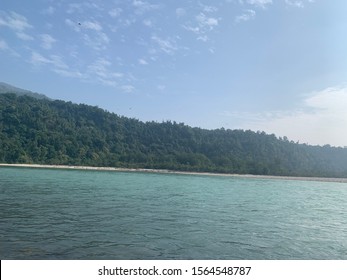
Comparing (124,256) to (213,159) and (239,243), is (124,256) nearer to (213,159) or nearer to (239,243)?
(239,243)

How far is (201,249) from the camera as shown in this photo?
13.4 meters

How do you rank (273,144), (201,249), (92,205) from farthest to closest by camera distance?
(273,144) < (92,205) < (201,249)

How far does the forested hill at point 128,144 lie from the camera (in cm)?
12662

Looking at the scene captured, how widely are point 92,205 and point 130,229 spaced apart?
28.7 ft

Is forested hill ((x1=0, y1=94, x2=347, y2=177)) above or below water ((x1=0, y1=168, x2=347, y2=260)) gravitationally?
above

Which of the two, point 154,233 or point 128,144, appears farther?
point 128,144

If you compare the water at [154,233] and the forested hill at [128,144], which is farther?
the forested hill at [128,144]

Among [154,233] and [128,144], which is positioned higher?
[128,144]

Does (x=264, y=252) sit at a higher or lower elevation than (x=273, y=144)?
lower

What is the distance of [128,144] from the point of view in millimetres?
162375

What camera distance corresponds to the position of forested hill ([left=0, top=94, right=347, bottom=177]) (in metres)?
127

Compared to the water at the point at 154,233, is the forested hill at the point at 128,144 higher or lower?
higher

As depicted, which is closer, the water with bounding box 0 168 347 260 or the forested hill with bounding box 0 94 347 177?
the water with bounding box 0 168 347 260

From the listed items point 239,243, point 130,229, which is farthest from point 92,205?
point 239,243
